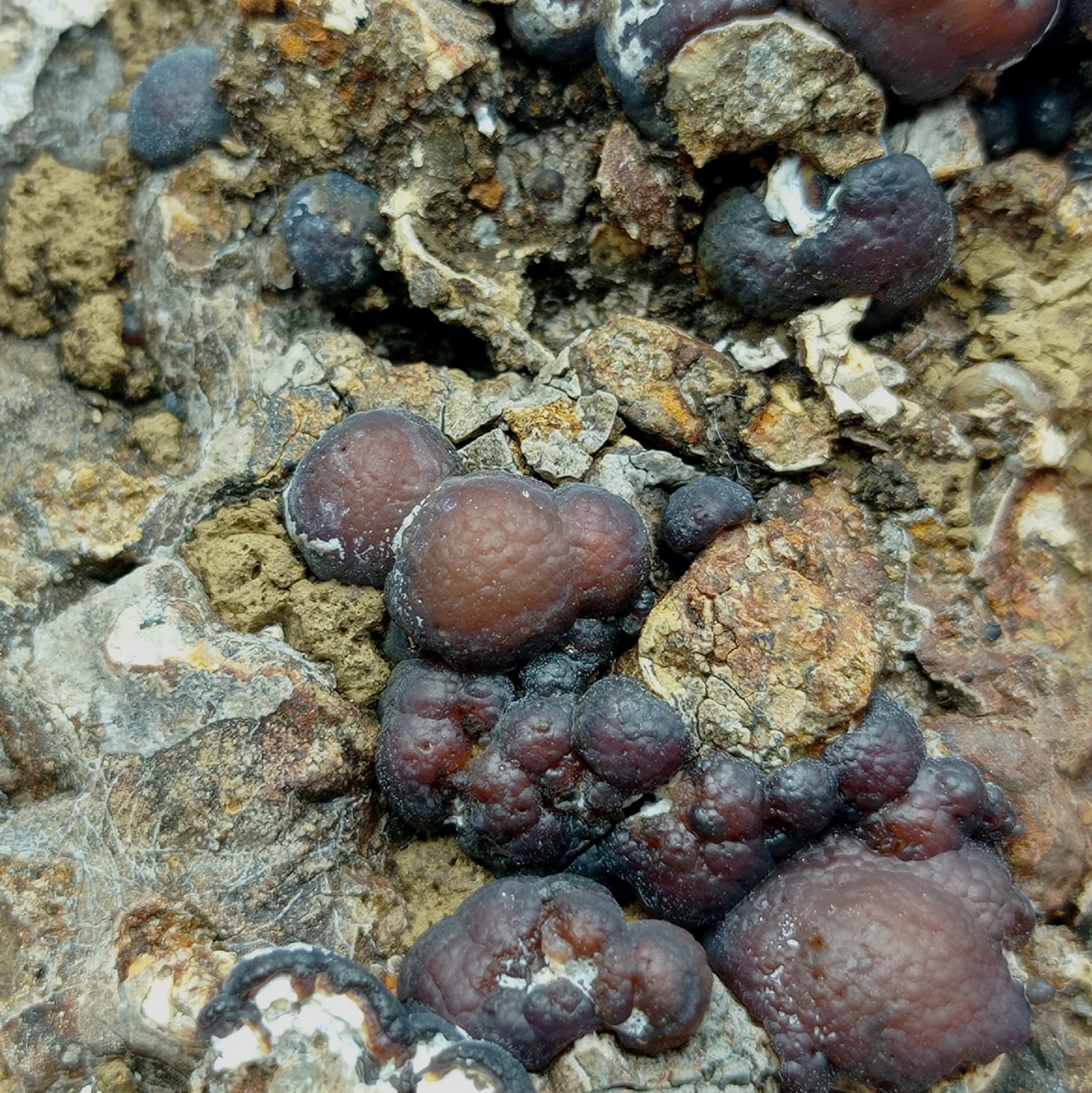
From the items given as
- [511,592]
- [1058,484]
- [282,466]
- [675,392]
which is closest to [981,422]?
[1058,484]

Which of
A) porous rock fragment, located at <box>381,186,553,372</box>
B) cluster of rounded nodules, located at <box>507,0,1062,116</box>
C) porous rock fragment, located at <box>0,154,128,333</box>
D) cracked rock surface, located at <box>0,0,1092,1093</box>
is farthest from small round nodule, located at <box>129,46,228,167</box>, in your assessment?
cluster of rounded nodules, located at <box>507,0,1062,116</box>

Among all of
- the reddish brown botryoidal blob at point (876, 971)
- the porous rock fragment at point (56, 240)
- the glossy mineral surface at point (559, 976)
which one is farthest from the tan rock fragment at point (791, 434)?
the porous rock fragment at point (56, 240)

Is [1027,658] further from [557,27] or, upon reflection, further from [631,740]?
[557,27]

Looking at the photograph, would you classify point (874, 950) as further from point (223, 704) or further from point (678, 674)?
point (223, 704)

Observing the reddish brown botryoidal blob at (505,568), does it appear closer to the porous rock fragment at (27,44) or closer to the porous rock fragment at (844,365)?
A: the porous rock fragment at (844,365)

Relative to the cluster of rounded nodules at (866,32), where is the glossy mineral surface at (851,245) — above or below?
below

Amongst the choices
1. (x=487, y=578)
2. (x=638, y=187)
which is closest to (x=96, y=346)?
(x=487, y=578)
